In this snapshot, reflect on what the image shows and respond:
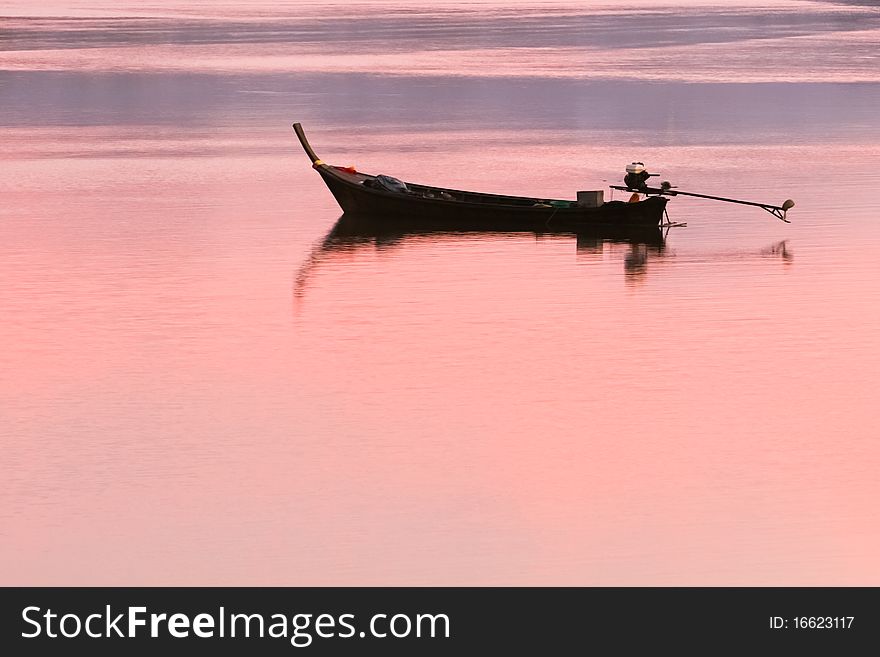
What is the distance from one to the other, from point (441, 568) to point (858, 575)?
302 cm

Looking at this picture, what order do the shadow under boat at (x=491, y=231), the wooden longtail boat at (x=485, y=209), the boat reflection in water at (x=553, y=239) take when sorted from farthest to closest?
1. the shadow under boat at (x=491, y=231)
2. the wooden longtail boat at (x=485, y=209)
3. the boat reflection in water at (x=553, y=239)

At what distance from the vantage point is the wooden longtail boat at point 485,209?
98.0 feet

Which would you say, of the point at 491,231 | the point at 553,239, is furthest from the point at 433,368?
the point at 491,231

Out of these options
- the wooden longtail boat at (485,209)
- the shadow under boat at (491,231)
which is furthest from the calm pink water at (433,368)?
the wooden longtail boat at (485,209)

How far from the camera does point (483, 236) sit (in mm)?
30109

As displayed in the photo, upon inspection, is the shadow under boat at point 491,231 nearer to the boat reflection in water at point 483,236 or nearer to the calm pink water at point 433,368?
the boat reflection in water at point 483,236

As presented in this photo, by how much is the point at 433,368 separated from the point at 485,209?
938cm

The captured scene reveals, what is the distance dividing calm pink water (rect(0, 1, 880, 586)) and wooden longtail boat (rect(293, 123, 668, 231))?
0.41 metres

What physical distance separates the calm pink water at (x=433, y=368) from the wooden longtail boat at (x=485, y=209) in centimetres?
41

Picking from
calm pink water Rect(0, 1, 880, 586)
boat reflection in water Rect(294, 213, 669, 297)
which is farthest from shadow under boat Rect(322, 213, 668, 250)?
calm pink water Rect(0, 1, 880, 586)

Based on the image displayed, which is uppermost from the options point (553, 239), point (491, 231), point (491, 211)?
point (491, 211)

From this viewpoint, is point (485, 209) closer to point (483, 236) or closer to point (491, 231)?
point (483, 236)

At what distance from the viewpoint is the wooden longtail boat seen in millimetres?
29875

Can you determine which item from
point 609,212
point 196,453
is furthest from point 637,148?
point 196,453
